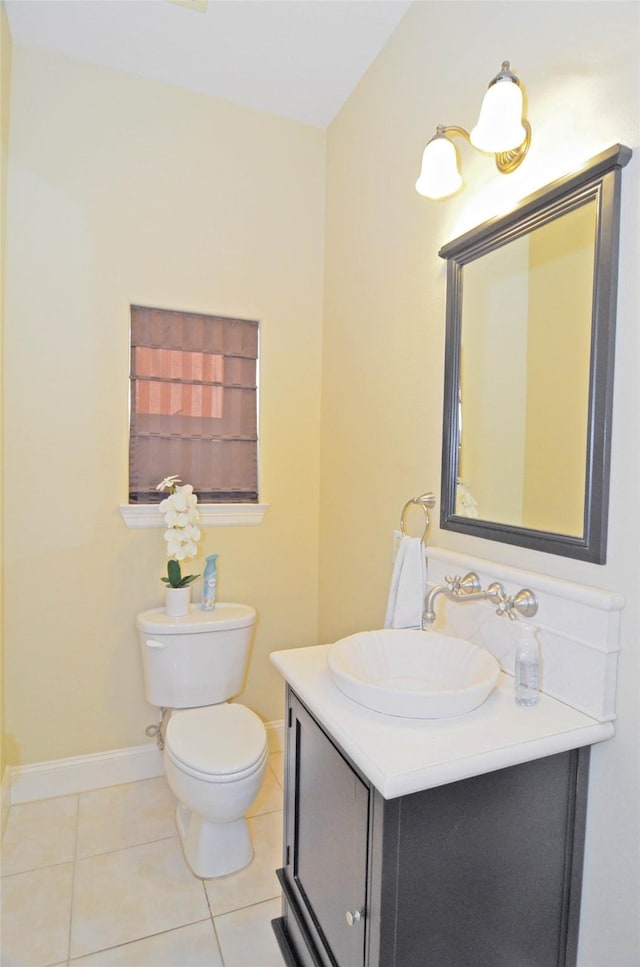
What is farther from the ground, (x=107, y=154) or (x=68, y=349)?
(x=107, y=154)

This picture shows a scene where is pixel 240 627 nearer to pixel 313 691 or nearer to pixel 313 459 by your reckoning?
pixel 313 459

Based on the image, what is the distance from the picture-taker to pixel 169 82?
212cm

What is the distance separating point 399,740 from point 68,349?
183 cm

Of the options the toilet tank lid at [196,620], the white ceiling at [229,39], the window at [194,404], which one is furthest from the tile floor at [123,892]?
the white ceiling at [229,39]

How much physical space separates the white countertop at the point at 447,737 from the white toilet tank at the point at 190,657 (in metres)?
0.97

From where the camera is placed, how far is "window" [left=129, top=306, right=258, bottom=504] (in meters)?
2.17

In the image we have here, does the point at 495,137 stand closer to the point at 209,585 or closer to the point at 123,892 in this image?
the point at 209,585

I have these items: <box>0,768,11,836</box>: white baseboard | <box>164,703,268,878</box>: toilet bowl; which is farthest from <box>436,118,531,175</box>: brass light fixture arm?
<box>0,768,11,836</box>: white baseboard

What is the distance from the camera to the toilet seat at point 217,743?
161cm

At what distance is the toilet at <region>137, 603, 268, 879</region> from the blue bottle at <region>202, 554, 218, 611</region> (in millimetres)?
32

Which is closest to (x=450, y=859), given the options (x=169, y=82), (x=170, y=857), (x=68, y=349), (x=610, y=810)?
(x=610, y=810)

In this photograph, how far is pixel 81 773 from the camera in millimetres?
2119

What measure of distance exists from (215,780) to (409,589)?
821mm

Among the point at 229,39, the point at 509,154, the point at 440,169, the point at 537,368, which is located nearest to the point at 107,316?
the point at 229,39
